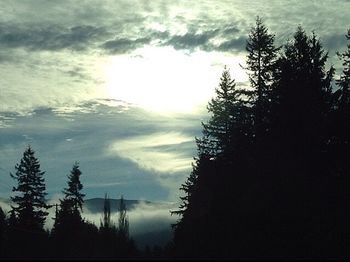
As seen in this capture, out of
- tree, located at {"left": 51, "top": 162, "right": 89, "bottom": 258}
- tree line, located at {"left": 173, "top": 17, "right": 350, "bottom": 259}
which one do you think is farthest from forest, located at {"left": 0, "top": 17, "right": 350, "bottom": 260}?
tree, located at {"left": 51, "top": 162, "right": 89, "bottom": 258}

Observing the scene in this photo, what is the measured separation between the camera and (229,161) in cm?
4066

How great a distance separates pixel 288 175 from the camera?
1331 inches

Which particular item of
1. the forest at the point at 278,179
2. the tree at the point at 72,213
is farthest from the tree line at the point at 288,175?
the tree at the point at 72,213

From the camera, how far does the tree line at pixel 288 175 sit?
→ 29.8 meters

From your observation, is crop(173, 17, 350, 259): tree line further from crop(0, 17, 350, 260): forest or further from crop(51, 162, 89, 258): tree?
crop(51, 162, 89, 258): tree

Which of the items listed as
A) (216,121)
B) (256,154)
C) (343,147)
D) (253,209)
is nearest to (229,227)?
(253,209)

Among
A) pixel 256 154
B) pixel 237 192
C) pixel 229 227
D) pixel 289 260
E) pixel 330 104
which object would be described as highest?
pixel 330 104

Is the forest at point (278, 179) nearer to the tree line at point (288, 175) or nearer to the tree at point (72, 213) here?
the tree line at point (288, 175)

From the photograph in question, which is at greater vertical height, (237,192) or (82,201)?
(82,201)

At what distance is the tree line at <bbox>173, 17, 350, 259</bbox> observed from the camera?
29797 millimetres

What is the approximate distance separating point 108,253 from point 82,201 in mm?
57621

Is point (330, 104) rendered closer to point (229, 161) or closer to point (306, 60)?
point (306, 60)

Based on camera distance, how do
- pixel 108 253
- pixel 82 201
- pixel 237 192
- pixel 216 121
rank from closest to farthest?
pixel 108 253 < pixel 237 192 < pixel 216 121 < pixel 82 201

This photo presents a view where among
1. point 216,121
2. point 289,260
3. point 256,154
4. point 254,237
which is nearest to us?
point 289,260
